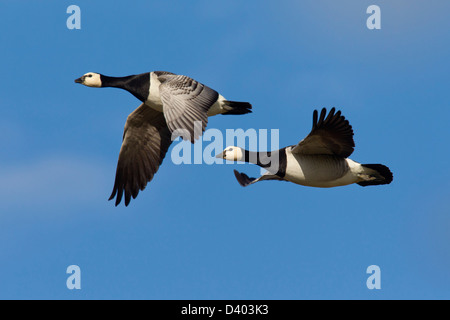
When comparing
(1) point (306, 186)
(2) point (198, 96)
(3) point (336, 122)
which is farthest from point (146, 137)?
(3) point (336, 122)

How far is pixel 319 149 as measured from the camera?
10992 mm

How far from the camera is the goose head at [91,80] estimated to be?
13.1m

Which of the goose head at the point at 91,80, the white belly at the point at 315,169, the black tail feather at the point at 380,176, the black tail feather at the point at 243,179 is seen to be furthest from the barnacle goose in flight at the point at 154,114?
the black tail feather at the point at 380,176

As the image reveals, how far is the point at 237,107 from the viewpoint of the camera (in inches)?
476

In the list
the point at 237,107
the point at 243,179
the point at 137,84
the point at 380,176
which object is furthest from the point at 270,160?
the point at 137,84

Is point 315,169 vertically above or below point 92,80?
below

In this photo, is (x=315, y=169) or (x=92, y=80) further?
(x=92, y=80)

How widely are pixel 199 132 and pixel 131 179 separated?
3865 millimetres

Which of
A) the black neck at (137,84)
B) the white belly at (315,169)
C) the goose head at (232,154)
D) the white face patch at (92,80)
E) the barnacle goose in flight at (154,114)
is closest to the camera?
the barnacle goose in flight at (154,114)

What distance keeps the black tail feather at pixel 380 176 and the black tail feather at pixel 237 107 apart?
2018mm

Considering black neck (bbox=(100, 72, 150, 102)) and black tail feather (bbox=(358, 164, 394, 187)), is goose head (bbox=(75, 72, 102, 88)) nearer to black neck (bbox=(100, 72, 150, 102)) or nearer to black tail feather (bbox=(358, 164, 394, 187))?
black neck (bbox=(100, 72, 150, 102))

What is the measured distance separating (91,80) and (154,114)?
4.00ft

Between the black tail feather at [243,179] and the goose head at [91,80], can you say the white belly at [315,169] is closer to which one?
the black tail feather at [243,179]

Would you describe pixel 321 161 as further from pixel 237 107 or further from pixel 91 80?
pixel 91 80
